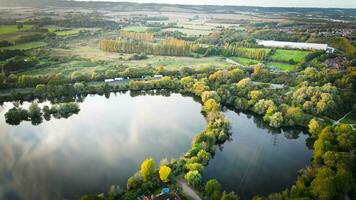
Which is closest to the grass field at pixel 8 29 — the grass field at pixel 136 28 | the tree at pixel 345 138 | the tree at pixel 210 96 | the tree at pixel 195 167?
the grass field at pixel 136 28

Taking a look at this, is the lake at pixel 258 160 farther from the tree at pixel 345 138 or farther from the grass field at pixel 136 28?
the grass field at pixel 136 28

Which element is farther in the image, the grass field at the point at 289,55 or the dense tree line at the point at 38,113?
the grass field at the point at 289,55

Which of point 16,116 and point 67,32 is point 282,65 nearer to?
point 67,32

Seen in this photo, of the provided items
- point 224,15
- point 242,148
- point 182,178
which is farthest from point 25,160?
point 224,15

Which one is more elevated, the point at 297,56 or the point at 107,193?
the point at 297,56

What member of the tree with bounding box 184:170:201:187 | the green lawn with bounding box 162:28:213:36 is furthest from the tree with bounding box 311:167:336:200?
the green lawn with bounding box 162:28:213:36

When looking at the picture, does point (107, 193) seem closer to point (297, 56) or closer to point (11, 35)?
point (11, 35)

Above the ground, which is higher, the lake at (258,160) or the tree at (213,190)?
the tree at (213,190)
